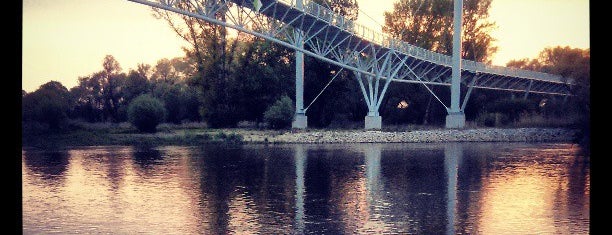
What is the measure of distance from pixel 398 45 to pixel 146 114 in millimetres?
22210

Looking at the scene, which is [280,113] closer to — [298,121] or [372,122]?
[298,121]

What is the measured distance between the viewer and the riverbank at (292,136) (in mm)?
50363

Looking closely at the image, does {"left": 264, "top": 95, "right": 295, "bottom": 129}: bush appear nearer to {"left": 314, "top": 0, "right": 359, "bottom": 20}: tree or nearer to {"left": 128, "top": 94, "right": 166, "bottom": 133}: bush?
{"left": 128, "top": 94, "right": 166, "bottom": 133}: bush

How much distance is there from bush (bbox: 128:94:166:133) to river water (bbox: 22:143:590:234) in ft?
54.2

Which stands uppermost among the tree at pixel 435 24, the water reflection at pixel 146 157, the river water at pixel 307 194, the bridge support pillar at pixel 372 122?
the tree at pixel 435 24

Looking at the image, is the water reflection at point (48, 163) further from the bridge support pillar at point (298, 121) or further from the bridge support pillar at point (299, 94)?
the bridge support pillar at point (299, 94)

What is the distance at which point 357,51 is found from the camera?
2267 inches

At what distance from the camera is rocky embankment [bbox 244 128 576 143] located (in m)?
52.9

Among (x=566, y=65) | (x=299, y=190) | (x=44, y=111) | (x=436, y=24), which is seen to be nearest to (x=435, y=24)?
(x=436, y=24)

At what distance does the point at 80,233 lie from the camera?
15.5 m

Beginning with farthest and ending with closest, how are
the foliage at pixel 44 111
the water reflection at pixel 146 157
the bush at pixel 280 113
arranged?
the bush at pixel 280 113
the foliage at pixel 44 111
the water reflection at pixel 146 157

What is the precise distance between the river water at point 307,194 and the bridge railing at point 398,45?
51.6ft

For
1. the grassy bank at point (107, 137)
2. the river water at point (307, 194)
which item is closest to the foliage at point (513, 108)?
the grassy bank at point (107, 137)

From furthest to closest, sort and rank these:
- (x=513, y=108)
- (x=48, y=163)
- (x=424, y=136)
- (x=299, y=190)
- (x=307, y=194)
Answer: (x=513, y=108) < (x=424, y=136) < (x=48, y=163) < (x=299, y=190) < (x=307, y=194)
